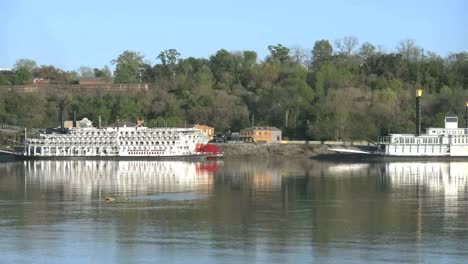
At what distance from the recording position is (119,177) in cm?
5625

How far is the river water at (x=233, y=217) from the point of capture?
92.5ft

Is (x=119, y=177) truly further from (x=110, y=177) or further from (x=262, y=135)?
(x=262, y=135)

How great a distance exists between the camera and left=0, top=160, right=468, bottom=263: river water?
28.2 meters

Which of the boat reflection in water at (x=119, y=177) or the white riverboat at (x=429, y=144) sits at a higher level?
the white riverboat at (x=429, y=144)

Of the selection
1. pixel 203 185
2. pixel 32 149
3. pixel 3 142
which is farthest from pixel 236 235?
pixel 3 142

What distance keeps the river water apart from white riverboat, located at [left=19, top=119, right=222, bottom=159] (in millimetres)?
19129

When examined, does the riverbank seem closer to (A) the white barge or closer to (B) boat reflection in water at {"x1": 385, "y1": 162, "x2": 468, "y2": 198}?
(A) the white barge

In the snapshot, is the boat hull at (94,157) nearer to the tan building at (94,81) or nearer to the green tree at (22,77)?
the tan building at (94,81)

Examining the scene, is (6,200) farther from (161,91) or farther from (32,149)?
(161,91)

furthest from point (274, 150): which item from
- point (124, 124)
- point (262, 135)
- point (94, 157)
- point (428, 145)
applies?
point (94, 157)

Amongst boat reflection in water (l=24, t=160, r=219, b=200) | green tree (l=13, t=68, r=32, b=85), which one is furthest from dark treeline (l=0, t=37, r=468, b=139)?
boat reflection in water (l=24, t=160, r=219, b=200)

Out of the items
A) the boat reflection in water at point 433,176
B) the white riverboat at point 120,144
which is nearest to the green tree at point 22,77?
the white riverboat at point 120,144

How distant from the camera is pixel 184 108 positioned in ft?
337

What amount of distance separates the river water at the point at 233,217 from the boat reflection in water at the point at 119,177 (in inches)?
4.6
